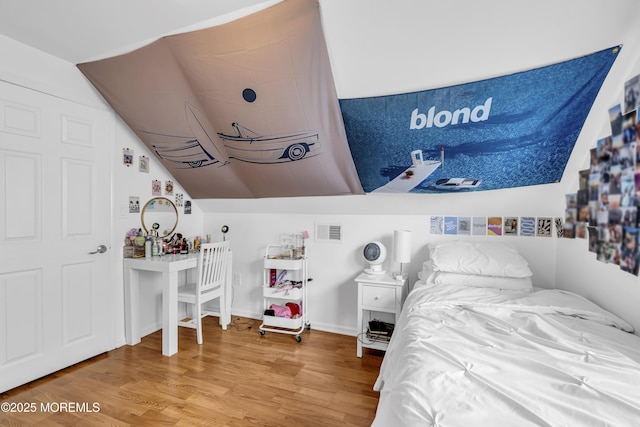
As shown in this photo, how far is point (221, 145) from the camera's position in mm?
2631

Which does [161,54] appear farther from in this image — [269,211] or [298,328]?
[298,328]

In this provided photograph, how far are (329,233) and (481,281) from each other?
4.86ft

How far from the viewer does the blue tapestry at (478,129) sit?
5.82 ft

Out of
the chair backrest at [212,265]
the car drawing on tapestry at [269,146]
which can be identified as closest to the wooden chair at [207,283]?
the chair backrest at [212,265]

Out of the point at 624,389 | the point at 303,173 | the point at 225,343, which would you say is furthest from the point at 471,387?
the point at 225,343

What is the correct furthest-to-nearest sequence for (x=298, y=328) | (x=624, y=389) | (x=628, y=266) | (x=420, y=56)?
(x=298, y=328), (x=420, y=56), (x=628, y=266), (x=624, y=389)

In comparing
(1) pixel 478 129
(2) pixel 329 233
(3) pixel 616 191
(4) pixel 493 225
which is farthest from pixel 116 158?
(3) pixel 616 191

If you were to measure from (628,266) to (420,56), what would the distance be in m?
1.67

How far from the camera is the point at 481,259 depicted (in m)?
2.27

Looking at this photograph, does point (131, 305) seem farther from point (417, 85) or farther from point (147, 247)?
point (417, 85)

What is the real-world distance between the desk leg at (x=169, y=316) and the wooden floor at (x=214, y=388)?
0.09 m

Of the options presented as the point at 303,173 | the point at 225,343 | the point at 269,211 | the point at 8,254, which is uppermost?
the point at 303,173

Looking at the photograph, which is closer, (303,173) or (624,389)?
(624,389)

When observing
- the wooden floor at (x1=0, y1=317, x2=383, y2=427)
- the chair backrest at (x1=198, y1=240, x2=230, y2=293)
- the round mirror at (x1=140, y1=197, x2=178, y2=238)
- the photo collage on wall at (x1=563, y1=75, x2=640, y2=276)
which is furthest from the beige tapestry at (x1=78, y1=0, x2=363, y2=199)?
the photo collage on wall at (x1=563, y1=75, x2=640, y2=276)
